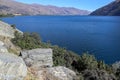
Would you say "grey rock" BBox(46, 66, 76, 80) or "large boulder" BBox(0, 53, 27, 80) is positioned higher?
"large boulder" BBox(0, 53, 27, 80)

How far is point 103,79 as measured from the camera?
631 inches

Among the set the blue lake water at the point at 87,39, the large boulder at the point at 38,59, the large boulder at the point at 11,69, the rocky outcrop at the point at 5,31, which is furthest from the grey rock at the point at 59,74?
the blue lake water at the point at 87,39

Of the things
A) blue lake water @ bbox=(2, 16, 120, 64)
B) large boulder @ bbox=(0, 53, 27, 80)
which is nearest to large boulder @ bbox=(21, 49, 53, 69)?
large boulder @ bbox=(0, 53, 27, 80)

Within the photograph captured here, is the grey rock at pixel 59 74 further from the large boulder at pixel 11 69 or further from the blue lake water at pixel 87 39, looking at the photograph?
the blue lake water at pixel 87 39

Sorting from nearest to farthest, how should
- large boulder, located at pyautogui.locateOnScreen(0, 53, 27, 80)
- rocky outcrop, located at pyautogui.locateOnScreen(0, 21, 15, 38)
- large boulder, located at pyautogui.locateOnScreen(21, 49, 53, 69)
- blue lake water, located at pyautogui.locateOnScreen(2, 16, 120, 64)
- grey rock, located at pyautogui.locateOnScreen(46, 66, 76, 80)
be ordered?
large boulder, located at pyautogui.locateOnScreen(0, 53, 27, 80) < grey rock, located at pyautogui.locateOnScreen(46, 66, 76, 80) < large boulder, located at pyautogui.locateOnScreen(21, 49, 53, 69) < rocky outcrop, located at pyautogui.locateOnScreen(0, 21, 15, 38) < blue lake water, located at pyautogui.locateOnScreen(2, 16, 120, 64)

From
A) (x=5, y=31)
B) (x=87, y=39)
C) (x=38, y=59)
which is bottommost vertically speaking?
(x=87, y=39)

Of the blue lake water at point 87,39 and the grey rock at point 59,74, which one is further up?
the grey rock at point 59,74

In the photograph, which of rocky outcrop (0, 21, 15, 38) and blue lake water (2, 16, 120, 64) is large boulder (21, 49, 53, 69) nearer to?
rocky outcrop (0, 21, 15, 38)

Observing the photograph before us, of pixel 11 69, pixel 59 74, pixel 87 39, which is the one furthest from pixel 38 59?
pixel 87 39

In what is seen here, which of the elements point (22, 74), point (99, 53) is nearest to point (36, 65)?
point (22, 74)

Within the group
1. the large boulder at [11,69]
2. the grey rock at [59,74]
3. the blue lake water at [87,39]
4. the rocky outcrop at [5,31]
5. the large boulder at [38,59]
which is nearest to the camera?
the large boulder at [11,69]

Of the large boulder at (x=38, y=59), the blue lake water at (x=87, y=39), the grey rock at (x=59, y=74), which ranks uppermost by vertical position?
the large boulder at (x=38, y=59)

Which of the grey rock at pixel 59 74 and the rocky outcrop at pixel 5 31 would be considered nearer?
the grey rock at pixel 59 74

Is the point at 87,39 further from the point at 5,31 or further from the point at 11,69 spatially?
the point at 11,69
